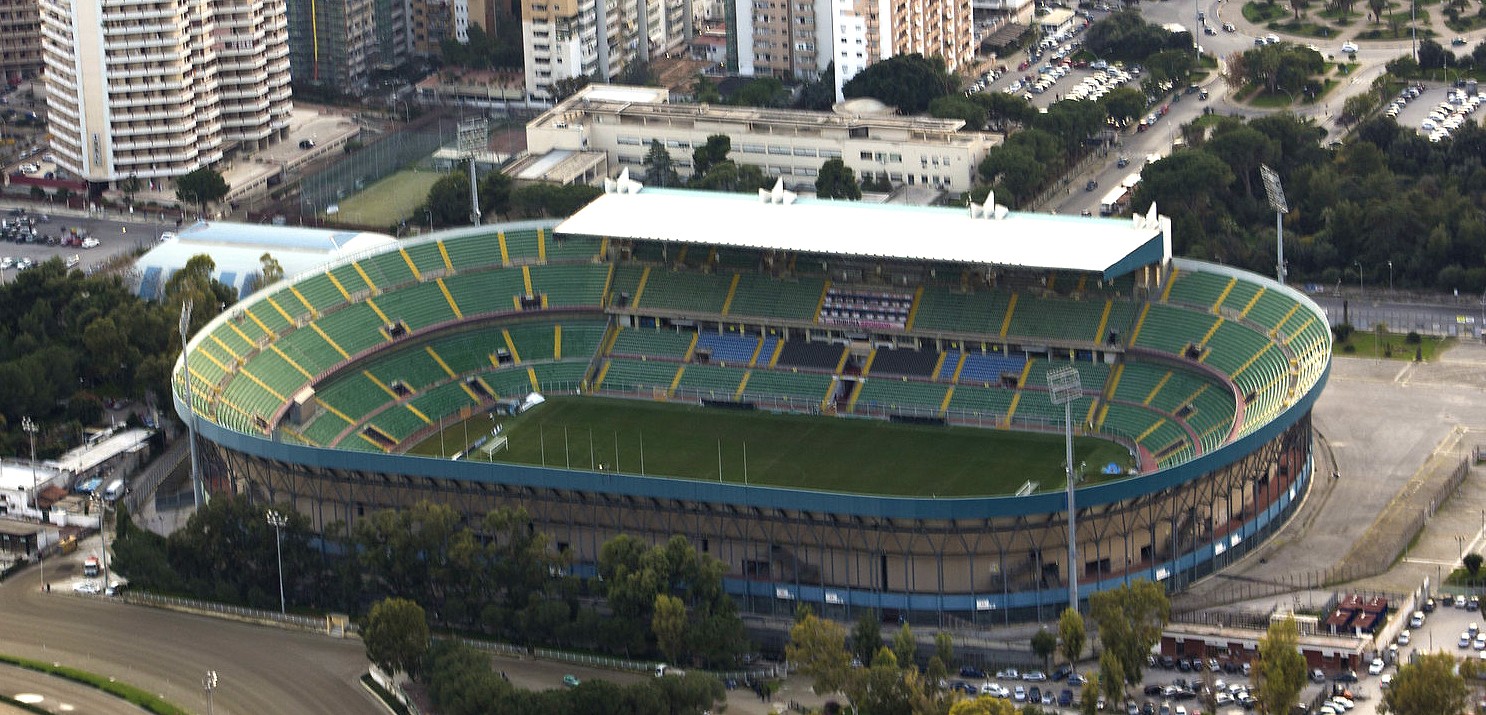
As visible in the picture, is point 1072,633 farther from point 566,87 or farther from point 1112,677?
point 566,87

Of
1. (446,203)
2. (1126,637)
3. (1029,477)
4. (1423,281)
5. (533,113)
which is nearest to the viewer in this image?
(1126,637)

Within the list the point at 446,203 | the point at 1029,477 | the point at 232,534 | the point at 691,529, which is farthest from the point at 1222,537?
the point at 446,203

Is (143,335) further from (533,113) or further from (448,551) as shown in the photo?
(533,113)

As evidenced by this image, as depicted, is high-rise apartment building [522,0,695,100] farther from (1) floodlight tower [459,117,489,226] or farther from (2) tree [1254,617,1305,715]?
(2) tree [1254,617,1305,715]

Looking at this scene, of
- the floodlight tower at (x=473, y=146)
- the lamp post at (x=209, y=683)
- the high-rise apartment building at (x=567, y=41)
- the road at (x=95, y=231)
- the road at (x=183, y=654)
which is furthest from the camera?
the high-rise apartment building at (x=567, y=41)

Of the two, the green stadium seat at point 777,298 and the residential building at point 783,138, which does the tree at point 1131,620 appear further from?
the residential building at point 783,138

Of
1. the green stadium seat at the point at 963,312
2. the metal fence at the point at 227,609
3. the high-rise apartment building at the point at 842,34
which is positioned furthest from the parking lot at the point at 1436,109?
the metal fence at the point at 227,609

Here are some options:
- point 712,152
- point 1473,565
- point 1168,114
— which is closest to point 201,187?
point 712,152
